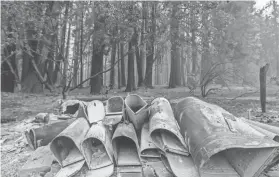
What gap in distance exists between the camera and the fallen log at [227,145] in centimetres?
182

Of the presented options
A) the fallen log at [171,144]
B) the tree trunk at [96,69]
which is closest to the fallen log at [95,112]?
the fallen log at [171,144]

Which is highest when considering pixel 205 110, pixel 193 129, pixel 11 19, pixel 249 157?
pixel 11 19

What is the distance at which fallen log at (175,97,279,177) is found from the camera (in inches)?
71.6

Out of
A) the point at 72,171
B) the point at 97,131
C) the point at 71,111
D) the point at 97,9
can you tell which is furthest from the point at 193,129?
the point at 97,9

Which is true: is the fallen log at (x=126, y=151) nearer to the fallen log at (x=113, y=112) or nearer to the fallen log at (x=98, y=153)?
the fallen log at (x=98, y=153)

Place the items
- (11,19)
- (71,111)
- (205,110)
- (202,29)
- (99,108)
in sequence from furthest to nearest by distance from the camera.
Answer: (202,29)
(11,19)
(71,111)
(99,108)
(205,110)

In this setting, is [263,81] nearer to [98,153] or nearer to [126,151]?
[126,151]

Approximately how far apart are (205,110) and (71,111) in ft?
9.31

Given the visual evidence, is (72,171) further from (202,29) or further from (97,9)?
(202,29)

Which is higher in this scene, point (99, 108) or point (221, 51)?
point (221, 51)

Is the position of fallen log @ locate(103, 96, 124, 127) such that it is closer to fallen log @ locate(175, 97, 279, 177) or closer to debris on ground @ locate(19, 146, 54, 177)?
debris on ground @ locate(19, 146, 54, 177)

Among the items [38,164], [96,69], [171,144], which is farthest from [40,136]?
[96,69]

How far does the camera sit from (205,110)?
2.50 meters

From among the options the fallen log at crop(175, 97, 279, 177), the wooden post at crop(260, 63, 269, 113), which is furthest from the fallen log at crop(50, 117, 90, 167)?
the wooden post at crop(260, 63, 269, 113)
